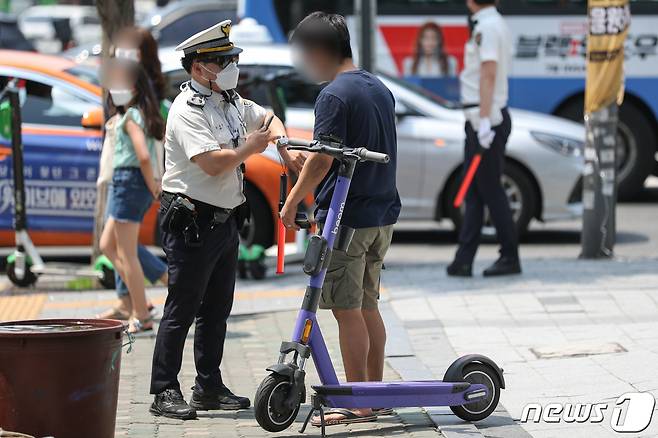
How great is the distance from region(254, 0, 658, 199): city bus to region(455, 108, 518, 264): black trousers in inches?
213

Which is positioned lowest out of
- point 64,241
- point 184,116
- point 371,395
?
point 64,241

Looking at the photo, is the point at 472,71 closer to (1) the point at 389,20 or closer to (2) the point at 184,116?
(2) the point at 184,116

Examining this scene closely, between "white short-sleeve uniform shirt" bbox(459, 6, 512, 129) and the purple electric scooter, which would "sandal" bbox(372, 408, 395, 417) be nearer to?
the purple electric scooter

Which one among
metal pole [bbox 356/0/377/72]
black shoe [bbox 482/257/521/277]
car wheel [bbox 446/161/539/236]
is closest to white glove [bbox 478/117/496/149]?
black shoe [bbox 482/257/521/277]

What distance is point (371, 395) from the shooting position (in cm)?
604

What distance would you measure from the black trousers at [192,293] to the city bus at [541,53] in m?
9.26

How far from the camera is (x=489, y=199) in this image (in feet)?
33.7

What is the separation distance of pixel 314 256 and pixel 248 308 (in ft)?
11.9

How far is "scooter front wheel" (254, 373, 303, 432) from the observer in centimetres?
585

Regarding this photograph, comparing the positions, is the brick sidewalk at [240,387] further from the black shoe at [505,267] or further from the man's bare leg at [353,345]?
the black shoe at [505,267]

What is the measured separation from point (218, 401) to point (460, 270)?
406cm

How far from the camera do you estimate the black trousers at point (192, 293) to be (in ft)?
21.3

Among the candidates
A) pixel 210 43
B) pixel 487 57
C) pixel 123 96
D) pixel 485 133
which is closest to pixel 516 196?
pixel 485 133

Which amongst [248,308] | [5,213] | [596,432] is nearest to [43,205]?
[5,213]
